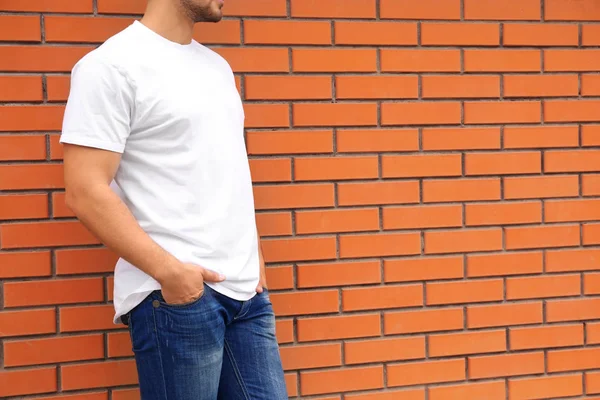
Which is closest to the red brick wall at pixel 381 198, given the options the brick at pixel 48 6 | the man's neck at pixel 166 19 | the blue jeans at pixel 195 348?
the brick at pixel 48 6

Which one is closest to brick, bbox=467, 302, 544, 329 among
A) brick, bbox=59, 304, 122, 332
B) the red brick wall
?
the red brick wall

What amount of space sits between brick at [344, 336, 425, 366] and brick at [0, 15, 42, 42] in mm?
1460

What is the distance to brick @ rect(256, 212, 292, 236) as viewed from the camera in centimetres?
245

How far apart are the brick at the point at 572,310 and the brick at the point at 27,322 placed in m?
1.78

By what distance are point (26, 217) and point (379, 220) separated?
118 cm

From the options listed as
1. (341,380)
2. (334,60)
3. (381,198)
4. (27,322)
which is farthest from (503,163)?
(27,322)

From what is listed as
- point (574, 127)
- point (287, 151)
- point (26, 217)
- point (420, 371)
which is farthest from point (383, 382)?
point (26, 217)

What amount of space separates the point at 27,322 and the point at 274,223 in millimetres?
857

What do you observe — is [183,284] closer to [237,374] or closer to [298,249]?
[237,374]

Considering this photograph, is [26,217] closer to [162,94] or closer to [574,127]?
[162,94]

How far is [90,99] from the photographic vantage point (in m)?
1.72

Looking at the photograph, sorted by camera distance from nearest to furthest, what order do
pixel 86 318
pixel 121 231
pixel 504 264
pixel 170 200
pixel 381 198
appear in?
1. pixel 121 231
2. pixel 170 200
3. pixel 86 318
4. pixel 381 198
5. pixel 504 264

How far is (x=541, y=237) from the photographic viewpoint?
8.77 ft

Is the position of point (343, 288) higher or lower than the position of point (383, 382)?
higher
